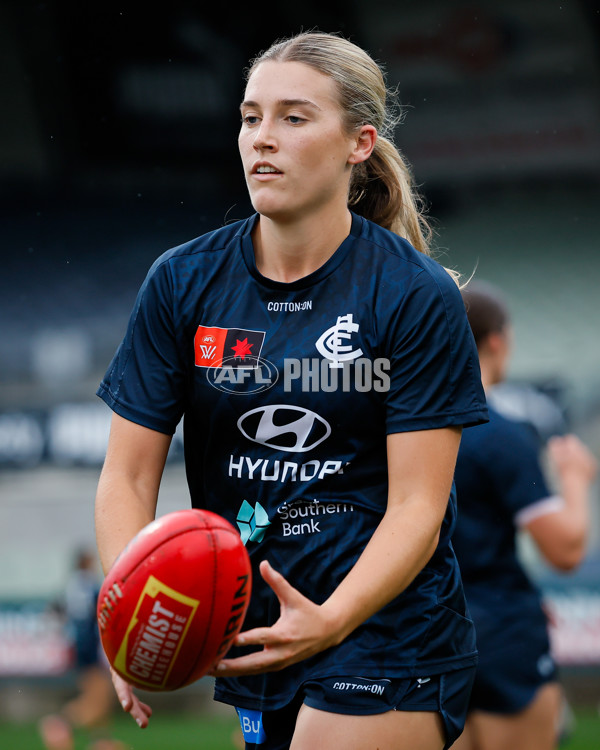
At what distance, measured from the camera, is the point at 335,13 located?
40.1 ft

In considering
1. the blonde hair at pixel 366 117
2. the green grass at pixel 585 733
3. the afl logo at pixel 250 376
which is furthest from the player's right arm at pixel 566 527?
the green grass at pixel 585 733

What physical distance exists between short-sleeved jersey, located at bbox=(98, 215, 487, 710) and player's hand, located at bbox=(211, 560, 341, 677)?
0.30 m

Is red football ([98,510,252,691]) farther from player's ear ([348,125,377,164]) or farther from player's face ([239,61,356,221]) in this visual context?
player's ear ([348,125,377,164])

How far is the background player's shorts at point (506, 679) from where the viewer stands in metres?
3.81

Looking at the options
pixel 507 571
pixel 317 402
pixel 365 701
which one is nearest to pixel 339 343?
pixel 317 402

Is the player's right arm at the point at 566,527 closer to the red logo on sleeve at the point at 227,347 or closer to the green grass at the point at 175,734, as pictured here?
the red logo on sleeve at the point at 227,347

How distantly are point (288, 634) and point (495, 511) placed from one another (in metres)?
1.95

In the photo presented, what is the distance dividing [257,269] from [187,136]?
37.8 feet

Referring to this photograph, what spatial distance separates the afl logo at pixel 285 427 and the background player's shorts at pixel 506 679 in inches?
70.2

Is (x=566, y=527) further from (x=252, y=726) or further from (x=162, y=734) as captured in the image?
(x=162, y=734)

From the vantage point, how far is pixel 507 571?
151 inches

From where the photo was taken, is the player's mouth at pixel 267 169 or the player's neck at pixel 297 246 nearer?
the player's mouth at pixel 267 169

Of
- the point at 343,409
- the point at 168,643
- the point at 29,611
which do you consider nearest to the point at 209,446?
the point at 343,409

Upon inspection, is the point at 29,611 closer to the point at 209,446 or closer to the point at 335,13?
the point at 335,13
